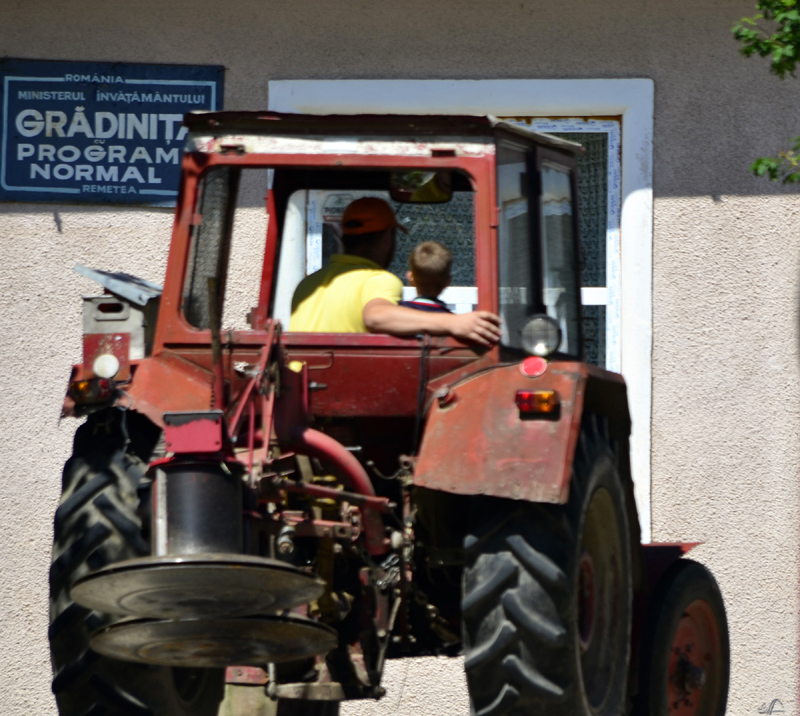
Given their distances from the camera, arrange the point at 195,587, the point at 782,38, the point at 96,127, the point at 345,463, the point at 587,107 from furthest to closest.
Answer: the point at 96,127
the point at 587,107
the point at 782,38
the point at 345,463
the point at 195,587

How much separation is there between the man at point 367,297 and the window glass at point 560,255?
53cm

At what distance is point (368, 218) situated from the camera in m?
5.01

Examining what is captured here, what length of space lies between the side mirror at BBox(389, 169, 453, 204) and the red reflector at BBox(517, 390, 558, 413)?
95cm

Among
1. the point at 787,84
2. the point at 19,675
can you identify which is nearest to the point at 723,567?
the point at 787,84

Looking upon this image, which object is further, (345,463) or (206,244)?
(206,244)

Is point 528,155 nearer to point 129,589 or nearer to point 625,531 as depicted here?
point 625,531

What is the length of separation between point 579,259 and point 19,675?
13.7ft

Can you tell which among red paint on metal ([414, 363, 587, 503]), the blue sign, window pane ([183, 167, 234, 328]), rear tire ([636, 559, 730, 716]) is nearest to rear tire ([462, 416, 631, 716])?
red paint on metal ([414, 363, 587, 503])

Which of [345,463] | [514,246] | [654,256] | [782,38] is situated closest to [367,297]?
[514,246]

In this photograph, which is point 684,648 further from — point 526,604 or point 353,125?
point 353,125

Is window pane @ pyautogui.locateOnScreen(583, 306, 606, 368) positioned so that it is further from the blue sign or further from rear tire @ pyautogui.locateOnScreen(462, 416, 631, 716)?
rear tire @ pyautogui.locateOnScreen(462, 416, 631, 716)

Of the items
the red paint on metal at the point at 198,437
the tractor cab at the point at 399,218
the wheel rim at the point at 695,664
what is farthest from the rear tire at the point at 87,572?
the wheel rim at the point at 695,664

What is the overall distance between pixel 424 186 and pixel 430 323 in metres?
0.62

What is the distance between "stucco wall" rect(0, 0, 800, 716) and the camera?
7.75 meters
